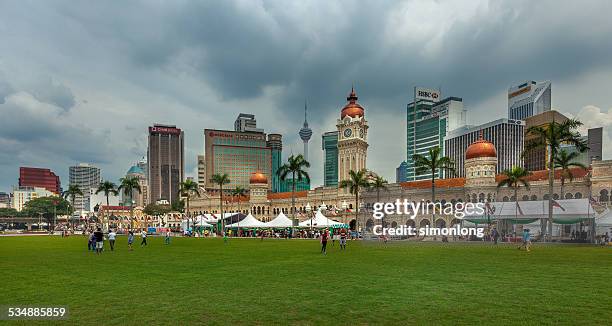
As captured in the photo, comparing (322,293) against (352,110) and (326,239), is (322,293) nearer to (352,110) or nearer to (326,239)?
(326,239)

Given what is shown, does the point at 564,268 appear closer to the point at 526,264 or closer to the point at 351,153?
the point at 526,264

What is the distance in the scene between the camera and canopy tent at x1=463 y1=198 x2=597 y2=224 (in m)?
41.1

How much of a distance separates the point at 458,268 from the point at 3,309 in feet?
55.7

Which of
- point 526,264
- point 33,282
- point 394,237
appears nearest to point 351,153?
point 394,237

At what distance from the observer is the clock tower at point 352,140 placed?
10400 centimetres

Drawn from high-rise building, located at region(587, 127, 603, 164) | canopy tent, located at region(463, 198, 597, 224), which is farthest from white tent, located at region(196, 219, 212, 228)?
high-rise building, located at region(587, 127, 603, 164)

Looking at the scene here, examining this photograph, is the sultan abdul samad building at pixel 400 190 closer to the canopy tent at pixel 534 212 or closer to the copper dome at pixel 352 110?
the copper dome at pixel 352 110

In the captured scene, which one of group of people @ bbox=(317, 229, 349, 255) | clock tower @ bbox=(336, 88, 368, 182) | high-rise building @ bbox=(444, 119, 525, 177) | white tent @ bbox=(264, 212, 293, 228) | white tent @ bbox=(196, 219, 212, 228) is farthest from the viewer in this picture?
high-rise building @ bbox=(444, 119, 525, 177)

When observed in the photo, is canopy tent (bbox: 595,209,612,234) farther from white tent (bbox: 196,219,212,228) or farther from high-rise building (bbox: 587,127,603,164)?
high-rise building (bbox: 587,127,603,164)

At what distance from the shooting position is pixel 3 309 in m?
10.9

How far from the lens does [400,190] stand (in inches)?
3167

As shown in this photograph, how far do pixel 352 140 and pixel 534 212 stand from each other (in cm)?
6184

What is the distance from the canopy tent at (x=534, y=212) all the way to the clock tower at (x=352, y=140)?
187 feet

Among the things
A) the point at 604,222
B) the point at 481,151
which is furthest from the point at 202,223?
the point at 604,222
